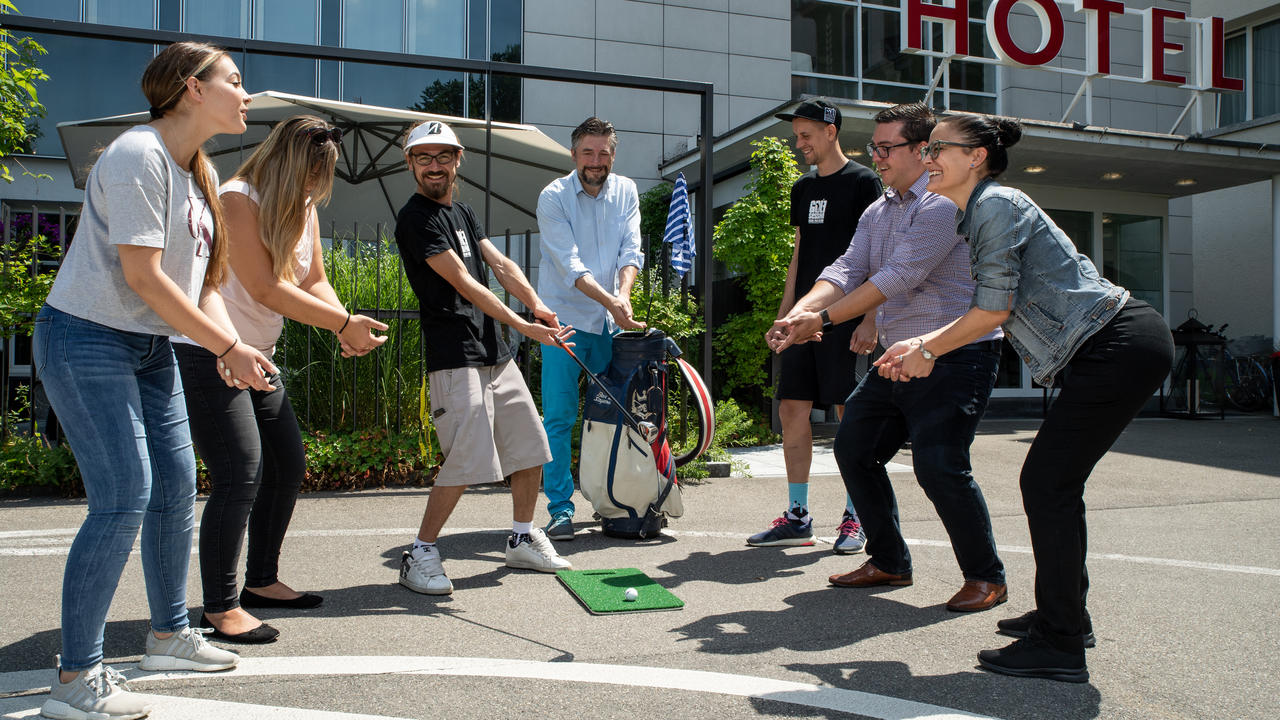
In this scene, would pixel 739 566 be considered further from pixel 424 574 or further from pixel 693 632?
pixel 424 574

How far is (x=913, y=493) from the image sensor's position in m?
6.37

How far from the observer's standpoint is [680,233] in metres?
9.85

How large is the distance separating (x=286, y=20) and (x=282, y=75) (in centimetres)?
93

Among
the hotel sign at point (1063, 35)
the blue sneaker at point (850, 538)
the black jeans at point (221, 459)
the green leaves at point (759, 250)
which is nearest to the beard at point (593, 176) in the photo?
the blue sneaker at point (850, 538)

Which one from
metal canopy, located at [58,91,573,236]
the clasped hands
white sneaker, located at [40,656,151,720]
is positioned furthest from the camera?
metal canopy, located at [58,91,573,236]

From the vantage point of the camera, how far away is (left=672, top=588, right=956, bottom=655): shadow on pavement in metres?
3.07

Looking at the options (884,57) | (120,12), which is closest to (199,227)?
(120,12)

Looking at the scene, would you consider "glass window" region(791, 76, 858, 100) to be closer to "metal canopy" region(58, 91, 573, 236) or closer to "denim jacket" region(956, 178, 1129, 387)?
"metal canopy" region(58, 91, 573, 236)

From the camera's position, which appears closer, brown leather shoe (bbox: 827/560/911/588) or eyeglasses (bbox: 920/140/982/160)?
eyeglasses (bbox: 920/140/982/160)

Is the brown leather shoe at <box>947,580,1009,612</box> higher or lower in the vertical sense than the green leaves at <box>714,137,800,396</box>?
lower

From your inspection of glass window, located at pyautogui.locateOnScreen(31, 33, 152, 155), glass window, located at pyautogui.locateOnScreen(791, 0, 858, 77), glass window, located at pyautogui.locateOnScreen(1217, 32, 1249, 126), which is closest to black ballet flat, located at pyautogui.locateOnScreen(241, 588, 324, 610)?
glass window, located at pyautogui.locateOnScreen(31, 33, 152, 155)

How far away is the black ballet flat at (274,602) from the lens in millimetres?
3432

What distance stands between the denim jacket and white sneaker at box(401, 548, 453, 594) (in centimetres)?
239

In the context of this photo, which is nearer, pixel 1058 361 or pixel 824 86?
pixel 1058 361
